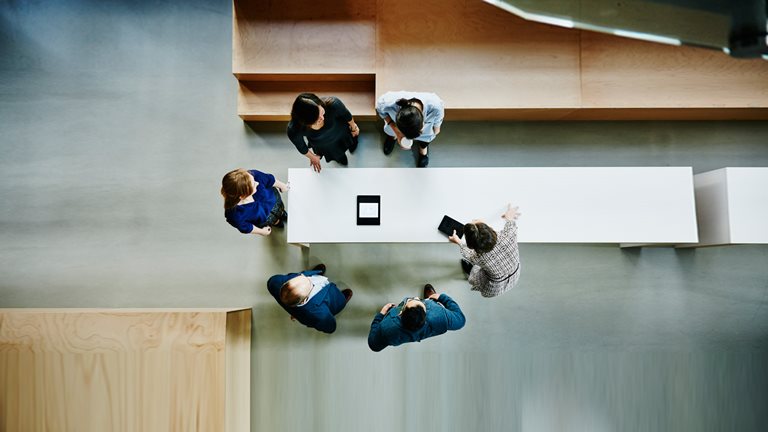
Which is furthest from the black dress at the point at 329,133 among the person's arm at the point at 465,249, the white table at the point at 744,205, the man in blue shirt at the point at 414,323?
the white table at the point at 744,205

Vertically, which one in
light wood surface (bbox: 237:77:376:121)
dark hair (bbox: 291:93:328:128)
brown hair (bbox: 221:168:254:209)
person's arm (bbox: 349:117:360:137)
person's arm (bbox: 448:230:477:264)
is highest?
light wood surface (bbox: 237:77:376:121)

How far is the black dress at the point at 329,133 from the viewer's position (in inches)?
91.7

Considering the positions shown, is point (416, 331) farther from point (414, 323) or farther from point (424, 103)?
point (424, 103)

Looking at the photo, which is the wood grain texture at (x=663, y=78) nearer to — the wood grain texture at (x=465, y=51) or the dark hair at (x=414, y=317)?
the wood grain texture at (x=465, y=51)

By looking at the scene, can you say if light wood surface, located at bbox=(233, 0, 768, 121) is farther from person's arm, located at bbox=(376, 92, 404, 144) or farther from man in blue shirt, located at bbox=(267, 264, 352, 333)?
man in blue shirt, located at bbox=(267, 264, 352, 333)

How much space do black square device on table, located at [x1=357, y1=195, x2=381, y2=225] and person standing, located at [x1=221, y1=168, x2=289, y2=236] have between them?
17.7 inches

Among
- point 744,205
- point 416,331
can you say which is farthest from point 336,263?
point 744,205

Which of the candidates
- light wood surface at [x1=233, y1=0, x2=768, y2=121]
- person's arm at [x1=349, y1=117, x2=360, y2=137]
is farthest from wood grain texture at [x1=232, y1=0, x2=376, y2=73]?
person's arm at [x1=349, y1=117, x2=360, y2=137]

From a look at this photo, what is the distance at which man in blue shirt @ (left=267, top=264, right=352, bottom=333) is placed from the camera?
6.94 ft

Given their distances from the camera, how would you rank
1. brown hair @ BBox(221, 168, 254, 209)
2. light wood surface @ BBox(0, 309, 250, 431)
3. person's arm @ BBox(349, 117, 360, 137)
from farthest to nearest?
person's arm @ BBox(349, 117, 360, 137) < light wood surface @ BBox(0, 309, 250, 431) < brown hair @ BBox(221, 168, 254, 209)

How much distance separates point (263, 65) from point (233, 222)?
3.74ft

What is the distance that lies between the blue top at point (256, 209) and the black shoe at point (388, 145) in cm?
89

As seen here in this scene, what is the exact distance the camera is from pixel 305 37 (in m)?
2.83

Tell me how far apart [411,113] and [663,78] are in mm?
1893
